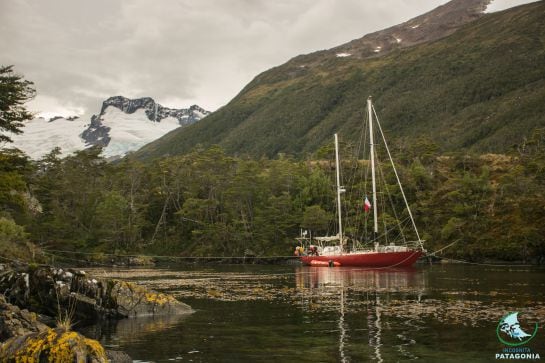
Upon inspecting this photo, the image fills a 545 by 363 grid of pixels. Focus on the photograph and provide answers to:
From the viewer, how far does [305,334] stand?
2069cm

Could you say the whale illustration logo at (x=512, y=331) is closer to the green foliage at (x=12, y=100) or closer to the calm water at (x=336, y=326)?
the calm water at (x=336, y=326)

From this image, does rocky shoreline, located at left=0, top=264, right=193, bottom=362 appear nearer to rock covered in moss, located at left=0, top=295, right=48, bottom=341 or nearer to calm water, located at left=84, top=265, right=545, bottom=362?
calm water, located at left=84, top=265, right=545, bottom=362

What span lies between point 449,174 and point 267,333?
85648 millimetres

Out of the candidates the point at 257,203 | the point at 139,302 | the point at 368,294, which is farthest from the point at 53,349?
the point at 257,203

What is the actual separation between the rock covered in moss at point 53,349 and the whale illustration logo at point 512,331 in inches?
533

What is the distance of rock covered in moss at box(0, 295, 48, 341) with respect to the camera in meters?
18.1

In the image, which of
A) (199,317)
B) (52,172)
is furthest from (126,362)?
(52,172)

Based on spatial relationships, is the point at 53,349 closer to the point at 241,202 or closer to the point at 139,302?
the point at 139,302

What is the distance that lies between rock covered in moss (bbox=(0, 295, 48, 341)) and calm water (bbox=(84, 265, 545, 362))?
269 cm

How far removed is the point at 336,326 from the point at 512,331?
684 centimetres

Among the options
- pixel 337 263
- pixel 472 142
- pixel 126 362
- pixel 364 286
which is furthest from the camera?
pixel 472 142

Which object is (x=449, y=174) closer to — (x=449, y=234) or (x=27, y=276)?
(x=449, y=234)

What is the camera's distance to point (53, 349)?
1341 cm

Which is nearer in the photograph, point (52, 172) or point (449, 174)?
point (449, 174)
